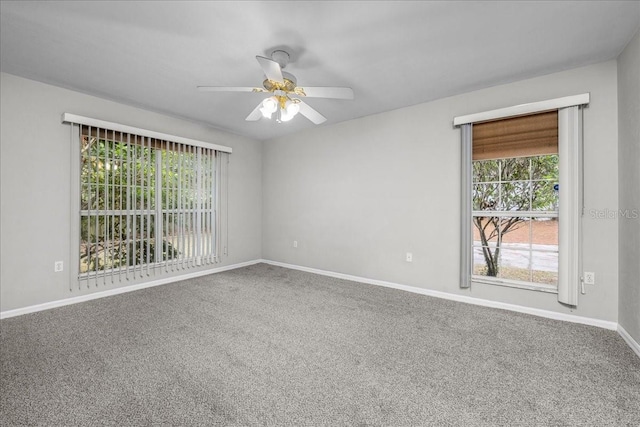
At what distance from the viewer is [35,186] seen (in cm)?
295

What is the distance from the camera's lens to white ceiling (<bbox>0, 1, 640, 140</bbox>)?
6.30 feet

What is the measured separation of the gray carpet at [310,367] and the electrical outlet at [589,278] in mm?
439

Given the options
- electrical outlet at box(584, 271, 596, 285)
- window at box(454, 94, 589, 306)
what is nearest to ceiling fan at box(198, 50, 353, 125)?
window at box(454, 94, 589, 306)

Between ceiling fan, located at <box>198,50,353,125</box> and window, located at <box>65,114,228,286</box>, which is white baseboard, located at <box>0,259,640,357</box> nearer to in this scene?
window, located at <box>65,114,228,286</box>

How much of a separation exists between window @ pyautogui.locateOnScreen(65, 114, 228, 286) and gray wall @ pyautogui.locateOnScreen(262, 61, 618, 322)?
1179 mm

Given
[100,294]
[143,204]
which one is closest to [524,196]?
[143,204]

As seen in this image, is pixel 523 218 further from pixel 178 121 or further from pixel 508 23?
pixel 178 121

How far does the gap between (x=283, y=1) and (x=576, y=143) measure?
9.48 ft

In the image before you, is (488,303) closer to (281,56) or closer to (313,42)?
(313,42)

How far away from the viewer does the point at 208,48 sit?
7.79 ft

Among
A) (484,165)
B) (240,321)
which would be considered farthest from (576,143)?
(240,321)

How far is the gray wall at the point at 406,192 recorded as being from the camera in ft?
8.41

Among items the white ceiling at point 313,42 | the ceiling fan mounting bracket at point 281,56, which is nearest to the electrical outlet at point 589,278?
the white ceiling at point 313,42

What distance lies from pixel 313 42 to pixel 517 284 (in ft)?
10.5
